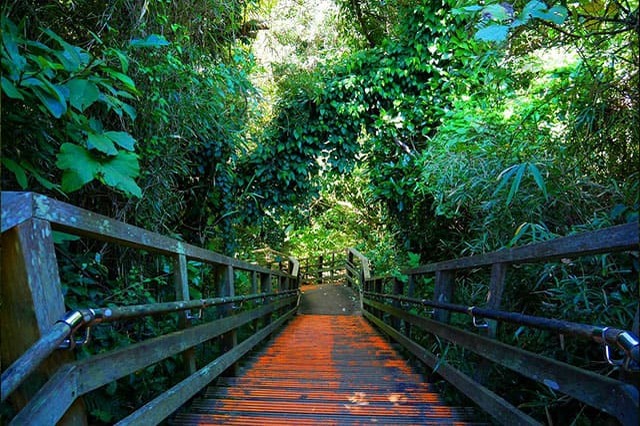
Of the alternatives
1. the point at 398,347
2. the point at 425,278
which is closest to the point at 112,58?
the point at 398,347

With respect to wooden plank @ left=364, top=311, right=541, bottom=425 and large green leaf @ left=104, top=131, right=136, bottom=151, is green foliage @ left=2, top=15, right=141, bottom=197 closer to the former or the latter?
large green leaf @ left=104, top=131, right=136, bottom=151

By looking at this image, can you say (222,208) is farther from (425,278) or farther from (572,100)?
(572,100)

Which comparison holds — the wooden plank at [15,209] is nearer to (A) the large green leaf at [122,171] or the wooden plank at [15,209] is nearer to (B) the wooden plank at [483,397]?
(A) the large green leaf at [122,171]

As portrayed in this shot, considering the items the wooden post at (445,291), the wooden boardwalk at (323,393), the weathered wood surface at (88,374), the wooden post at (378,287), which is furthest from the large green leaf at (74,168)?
the wooden post at (378,287)

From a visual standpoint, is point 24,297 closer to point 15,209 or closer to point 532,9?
point 15,209

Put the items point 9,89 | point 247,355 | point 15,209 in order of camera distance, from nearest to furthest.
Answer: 1. point 15,209
2. point 9,89
3. point 247,355

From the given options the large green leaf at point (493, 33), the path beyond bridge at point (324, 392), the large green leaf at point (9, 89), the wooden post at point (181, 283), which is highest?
the large green leaf at point (493, 33)

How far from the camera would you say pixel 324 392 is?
8.33ft

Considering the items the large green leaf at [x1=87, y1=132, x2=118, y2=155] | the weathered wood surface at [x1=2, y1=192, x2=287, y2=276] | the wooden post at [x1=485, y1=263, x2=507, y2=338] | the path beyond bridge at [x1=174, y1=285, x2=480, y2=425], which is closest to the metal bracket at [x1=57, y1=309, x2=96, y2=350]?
the weathered wood surface at [x1=2, y1=192, x2=287, y2=276]

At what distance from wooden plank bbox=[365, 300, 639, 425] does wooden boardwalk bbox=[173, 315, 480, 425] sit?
526 millimetres

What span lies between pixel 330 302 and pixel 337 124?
5443 millimetres

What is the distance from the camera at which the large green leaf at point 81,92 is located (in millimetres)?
1333

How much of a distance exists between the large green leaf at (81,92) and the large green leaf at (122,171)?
0.20 metres

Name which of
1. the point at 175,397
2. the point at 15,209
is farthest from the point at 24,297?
the point at 175,397
